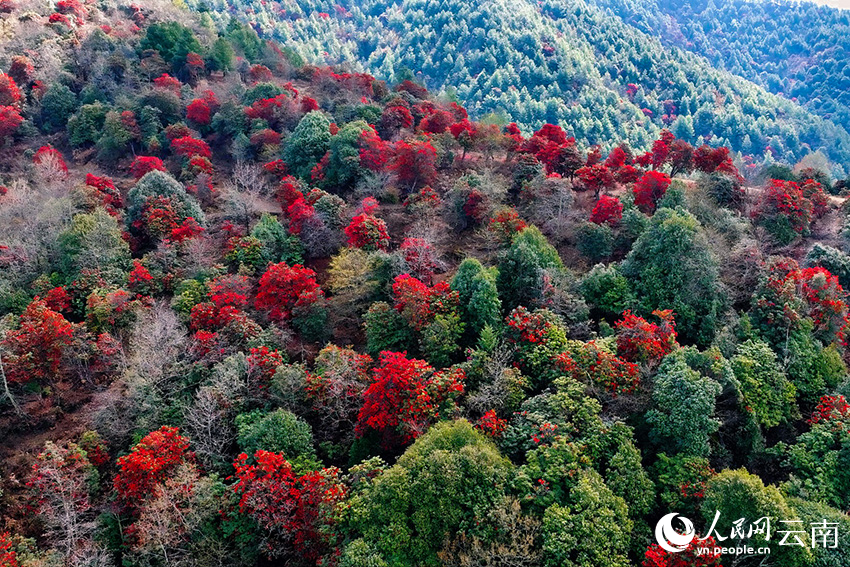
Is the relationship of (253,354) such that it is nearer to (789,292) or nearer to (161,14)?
(789,292)

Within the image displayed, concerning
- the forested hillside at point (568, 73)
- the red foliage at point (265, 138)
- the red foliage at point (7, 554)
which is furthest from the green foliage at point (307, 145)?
the forested hillside at point (568, 73)

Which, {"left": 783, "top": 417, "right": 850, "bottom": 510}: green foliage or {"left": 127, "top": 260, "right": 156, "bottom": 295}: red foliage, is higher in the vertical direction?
{"left": 783, "top": 417, "right": 850, "bottom": 510}: green foliage

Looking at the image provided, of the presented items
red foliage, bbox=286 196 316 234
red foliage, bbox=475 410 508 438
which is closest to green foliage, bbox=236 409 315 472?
red foliage, bbox=475 410 508 438

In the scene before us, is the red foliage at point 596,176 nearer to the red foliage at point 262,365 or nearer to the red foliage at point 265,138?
the red foliage at point 262,365

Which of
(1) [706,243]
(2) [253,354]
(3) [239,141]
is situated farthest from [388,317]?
(3) [239,141]

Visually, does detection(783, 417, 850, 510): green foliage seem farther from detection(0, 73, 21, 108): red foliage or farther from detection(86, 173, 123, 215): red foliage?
detection(0, 73, 21, 108): red foliage

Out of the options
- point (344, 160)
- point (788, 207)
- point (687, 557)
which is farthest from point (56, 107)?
point (788, 207)

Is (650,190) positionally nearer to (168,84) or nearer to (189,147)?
(189,147)
